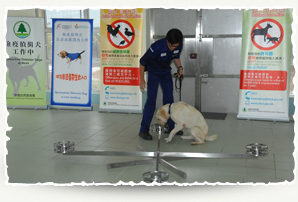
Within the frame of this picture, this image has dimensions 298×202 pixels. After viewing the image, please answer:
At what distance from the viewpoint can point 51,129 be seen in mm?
4918

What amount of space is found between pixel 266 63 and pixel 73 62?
381cm

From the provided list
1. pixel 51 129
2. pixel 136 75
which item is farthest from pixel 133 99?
pixel 51 129

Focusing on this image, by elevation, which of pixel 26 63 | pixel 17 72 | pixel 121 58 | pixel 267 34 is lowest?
pixel 17 72

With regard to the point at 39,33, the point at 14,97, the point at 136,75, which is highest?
the point at 39,33

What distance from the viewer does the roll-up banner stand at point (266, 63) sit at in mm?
5301

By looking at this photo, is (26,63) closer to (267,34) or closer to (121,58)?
(121,58)

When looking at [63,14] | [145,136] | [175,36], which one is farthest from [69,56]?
[175,36]

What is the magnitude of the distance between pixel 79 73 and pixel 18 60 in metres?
1.37

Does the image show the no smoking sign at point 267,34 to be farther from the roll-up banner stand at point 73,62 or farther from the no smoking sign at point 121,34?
the roll-up banner stand at point 73,62

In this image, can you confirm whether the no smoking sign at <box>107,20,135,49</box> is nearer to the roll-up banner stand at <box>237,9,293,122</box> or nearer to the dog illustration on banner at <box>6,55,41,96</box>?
the dog illustration on banner at <box>6,55,41,96</box>

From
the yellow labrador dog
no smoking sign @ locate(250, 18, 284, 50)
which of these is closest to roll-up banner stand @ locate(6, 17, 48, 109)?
the yellow labrador dog

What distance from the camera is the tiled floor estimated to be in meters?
2.95

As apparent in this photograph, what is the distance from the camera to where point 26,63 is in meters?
6.49

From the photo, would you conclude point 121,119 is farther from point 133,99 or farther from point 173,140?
point 173,140
